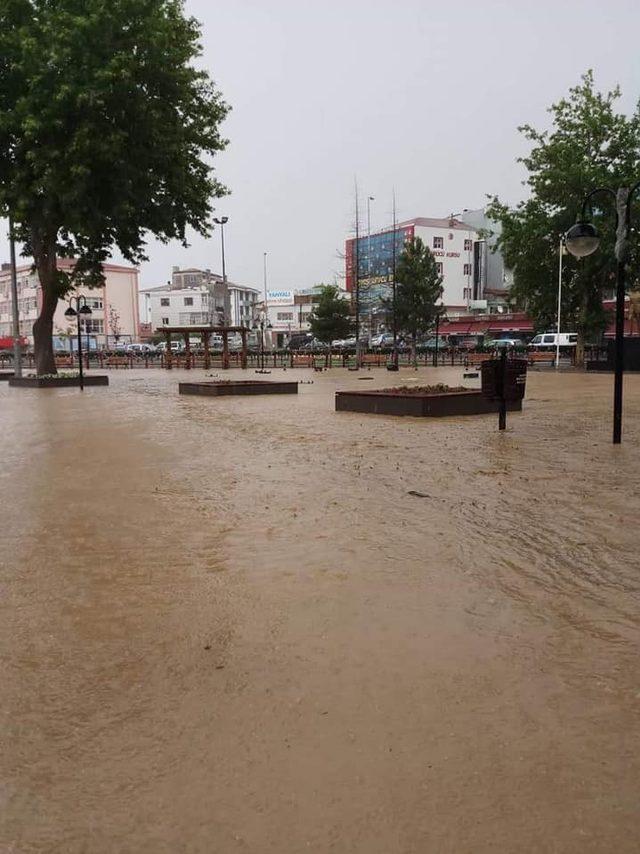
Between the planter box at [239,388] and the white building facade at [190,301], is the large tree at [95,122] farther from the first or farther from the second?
the white building facade at [190,301]

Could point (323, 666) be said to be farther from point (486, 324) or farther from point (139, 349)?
point (139, 349)

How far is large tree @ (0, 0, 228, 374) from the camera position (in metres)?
23.0

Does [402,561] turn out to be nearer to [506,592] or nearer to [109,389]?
[506,592]

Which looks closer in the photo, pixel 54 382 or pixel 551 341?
pixel 54 382

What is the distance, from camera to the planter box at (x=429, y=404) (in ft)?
44.4

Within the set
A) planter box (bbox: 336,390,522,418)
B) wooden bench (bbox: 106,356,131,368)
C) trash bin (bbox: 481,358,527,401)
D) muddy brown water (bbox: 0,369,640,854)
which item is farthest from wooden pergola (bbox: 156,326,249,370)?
muddy brown water (bbox: 0,369,640,854)

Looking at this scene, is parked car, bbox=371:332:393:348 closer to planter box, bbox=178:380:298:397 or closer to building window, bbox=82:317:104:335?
building window, bbox=82:317:104:335

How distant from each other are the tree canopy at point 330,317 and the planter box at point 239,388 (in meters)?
45.4

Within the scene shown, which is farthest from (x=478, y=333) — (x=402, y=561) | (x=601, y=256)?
(x=402, y=561)

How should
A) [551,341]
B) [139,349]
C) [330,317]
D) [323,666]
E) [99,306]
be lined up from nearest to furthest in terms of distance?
[323,666]
[551,341]
[330,317]
[139,349]
[99,306]

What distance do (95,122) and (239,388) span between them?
10208 mm

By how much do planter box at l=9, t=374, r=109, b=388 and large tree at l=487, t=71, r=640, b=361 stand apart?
22946mm

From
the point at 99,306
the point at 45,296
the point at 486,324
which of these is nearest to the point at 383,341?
the point at 486,324

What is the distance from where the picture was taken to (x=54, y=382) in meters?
27.0
